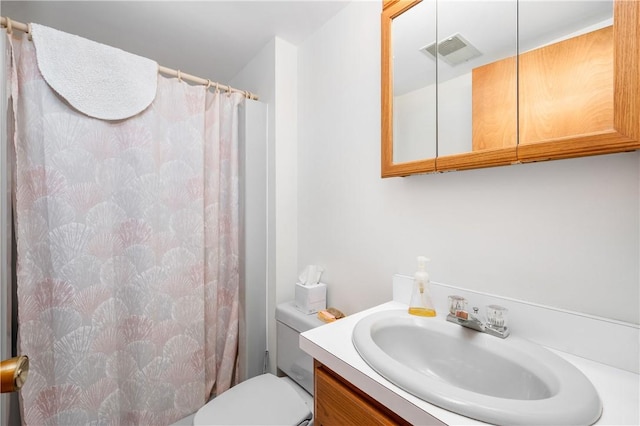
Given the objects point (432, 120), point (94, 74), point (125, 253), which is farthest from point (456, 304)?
point (94, 74)

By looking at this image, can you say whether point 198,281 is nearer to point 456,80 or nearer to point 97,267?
point 97,267

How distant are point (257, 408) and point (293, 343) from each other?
355 millimetres

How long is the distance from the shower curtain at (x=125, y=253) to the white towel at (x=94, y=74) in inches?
1.7

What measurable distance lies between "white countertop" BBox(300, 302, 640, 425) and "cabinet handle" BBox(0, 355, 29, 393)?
59cm

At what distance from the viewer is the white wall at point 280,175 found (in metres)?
1.62

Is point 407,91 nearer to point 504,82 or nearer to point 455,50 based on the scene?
point 455,50

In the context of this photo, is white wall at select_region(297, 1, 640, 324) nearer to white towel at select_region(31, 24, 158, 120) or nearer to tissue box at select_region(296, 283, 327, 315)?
tissue box at select_region(296, 283, 327, 315)

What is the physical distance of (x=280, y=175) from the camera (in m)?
1.64

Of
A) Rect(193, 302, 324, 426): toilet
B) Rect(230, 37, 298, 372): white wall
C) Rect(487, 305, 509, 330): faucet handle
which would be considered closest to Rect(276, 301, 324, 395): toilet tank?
Rect(193, 302, 324, 426): toilet

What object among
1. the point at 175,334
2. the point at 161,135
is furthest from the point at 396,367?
the point at 161,135

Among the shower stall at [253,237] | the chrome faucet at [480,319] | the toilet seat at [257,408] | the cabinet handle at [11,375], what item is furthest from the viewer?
the shower stall at [253,237]

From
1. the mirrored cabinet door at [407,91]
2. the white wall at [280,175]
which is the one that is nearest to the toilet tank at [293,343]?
the white wall at [280,175]

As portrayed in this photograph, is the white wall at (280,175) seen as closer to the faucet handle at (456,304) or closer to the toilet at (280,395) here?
the toilet at (280,395)

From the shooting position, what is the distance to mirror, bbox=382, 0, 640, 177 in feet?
2.04
